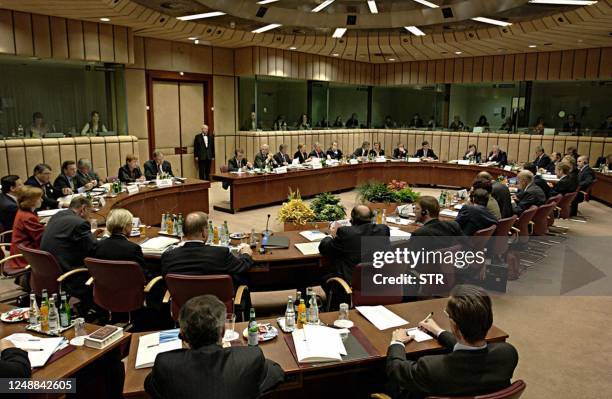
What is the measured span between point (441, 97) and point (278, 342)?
1364 cm

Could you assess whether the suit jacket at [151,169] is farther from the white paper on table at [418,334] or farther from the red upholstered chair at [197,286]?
the white paper on table at [418,334]

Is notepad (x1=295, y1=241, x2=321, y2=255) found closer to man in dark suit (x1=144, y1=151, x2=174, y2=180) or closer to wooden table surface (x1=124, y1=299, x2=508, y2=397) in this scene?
wooden table surface (x1=124, y1=299, x2=508, y2=397)

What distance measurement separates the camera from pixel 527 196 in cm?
647

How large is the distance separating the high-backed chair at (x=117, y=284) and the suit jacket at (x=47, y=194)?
2995 mm

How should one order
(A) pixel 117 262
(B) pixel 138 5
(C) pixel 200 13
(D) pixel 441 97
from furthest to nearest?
1. (D) pixel 441 97
2. (C) pixel 200 13
3. (B) pixel 138 5
4. (A) pixel 117 262

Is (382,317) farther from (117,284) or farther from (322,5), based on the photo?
(322,5)

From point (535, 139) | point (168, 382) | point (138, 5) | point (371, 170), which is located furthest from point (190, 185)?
point (535, 139)

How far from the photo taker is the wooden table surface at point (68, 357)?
89.6 inches

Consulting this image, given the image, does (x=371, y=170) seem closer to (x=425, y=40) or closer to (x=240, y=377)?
(x=425, y=40)

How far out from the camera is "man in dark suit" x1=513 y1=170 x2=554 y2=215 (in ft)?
21.1

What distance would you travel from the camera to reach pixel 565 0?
693cm

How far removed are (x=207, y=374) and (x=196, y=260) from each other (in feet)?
5.47

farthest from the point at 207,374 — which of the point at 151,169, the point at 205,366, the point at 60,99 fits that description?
the point at 60,99

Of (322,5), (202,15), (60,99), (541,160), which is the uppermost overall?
(322,5)
